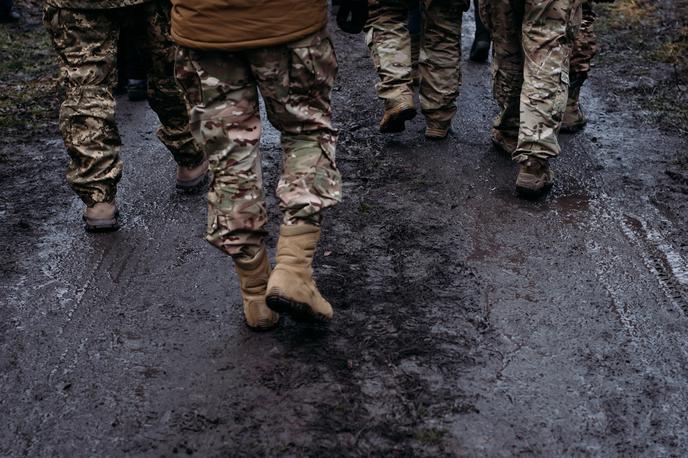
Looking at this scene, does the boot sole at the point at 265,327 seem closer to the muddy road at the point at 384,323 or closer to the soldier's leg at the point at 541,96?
the muddy road at the point at 384,323

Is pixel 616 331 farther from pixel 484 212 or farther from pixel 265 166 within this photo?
pixel 265 166

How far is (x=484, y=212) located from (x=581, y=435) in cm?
184

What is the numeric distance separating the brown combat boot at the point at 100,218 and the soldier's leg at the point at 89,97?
0.03 meters

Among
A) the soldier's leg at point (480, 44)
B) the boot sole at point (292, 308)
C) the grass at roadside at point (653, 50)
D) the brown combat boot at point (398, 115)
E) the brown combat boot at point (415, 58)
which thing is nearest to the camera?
the boot sole at point (292, 308)

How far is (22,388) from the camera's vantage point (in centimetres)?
303

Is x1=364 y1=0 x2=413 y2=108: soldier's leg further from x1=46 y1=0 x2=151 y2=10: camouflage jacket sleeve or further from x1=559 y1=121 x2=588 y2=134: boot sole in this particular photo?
x1=46 y1=0 x2=151 y2=10: camouflage jacket sleeve

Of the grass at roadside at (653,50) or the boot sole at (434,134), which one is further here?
the grass at roadside at (653,50)

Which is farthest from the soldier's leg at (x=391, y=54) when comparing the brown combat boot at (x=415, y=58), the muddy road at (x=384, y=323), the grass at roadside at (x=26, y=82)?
the grass at roadside at (x=26, y=82)

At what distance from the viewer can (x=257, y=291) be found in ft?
10.8

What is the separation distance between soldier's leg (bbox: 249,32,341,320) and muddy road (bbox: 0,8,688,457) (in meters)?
0.27

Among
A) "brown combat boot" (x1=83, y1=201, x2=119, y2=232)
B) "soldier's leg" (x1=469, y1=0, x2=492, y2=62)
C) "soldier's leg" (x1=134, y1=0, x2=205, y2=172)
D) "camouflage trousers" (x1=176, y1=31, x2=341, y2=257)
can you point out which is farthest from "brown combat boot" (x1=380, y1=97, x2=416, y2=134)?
"soldier's leg" (x1=469, y1=0, x2=492, y2=62)

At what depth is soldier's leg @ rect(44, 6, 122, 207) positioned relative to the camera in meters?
4.07

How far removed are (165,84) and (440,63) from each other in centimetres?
172

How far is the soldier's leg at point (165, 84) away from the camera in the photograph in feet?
13.8
